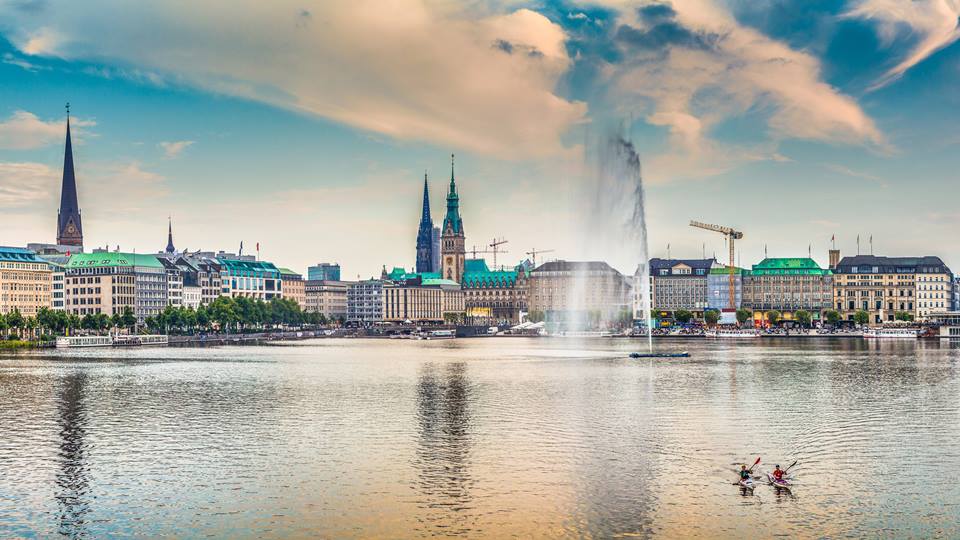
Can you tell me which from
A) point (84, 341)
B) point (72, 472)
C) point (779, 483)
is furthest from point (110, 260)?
point (779, 483)

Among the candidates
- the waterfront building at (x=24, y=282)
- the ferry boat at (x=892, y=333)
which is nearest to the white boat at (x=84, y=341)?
the waterfront building at (x=24, y=282)

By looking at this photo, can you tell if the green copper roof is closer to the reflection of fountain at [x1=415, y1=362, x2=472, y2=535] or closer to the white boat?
the white boat

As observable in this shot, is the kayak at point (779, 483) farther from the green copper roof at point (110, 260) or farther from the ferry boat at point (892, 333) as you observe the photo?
the green copper roof at point (110, 260)

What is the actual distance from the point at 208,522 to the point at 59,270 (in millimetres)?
179848

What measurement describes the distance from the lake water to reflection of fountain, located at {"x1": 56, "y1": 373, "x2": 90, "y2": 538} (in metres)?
0.12

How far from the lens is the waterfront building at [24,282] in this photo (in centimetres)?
17825

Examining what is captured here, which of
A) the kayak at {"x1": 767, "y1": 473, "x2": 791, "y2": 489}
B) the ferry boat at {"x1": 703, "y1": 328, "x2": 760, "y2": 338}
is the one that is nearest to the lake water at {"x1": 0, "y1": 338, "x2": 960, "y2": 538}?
the kayak at {"x1": 767, "y1": 473, "x2": 791, "y2": 489}

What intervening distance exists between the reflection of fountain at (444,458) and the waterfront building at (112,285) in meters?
135

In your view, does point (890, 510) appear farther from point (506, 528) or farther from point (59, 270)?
point (59, 270)

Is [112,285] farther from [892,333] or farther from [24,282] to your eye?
[892,333]

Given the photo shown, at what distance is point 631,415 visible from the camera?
181ft

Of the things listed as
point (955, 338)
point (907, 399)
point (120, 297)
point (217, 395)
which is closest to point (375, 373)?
point (217, 395)

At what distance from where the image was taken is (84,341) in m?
146

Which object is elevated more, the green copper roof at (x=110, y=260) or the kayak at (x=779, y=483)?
the green copper roof at (x=110, y=260)
